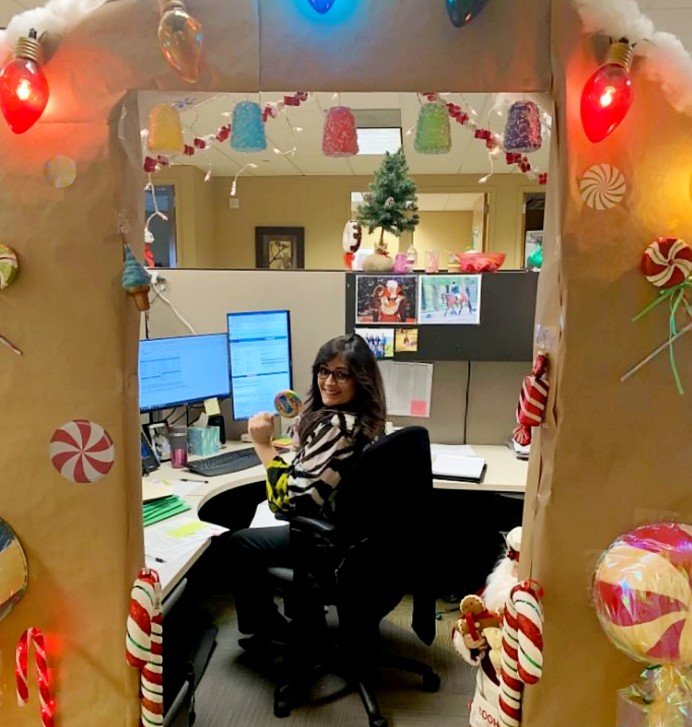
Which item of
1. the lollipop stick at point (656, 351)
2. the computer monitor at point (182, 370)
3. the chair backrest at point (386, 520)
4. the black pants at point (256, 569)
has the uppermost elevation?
the lollipop stick at point (656, 351)

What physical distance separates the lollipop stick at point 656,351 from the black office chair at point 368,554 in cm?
86

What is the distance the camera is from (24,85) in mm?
918

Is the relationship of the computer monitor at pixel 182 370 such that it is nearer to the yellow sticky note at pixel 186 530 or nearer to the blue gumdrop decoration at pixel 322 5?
the yellow sticky note at pixel 186 530

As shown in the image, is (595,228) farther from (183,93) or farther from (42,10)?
(42,10)

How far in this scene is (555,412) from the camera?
0.99 m

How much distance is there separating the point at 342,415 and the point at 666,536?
109 centimetres

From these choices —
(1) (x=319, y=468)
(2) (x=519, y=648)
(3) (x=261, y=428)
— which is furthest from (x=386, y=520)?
(2) (x=519, y=648)

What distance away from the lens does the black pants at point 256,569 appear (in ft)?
7.11

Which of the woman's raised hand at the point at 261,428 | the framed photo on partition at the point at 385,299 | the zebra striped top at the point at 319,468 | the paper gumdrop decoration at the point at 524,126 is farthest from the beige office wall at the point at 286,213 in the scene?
the paper gumdrop decoration at the point at 524,126

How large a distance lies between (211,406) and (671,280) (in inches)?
75.0

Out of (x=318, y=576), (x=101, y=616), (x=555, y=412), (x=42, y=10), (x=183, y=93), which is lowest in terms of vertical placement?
(x=318, y=576)

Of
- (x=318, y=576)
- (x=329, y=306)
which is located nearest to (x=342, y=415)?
(x=318, y=576)

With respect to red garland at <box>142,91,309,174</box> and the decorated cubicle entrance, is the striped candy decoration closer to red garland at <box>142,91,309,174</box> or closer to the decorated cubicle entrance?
the decorated cubicle entrance

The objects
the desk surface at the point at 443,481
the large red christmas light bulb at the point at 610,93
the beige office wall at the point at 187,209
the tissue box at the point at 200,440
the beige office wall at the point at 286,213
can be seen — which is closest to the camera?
the large red christmas light bulb at the point at 610,93
